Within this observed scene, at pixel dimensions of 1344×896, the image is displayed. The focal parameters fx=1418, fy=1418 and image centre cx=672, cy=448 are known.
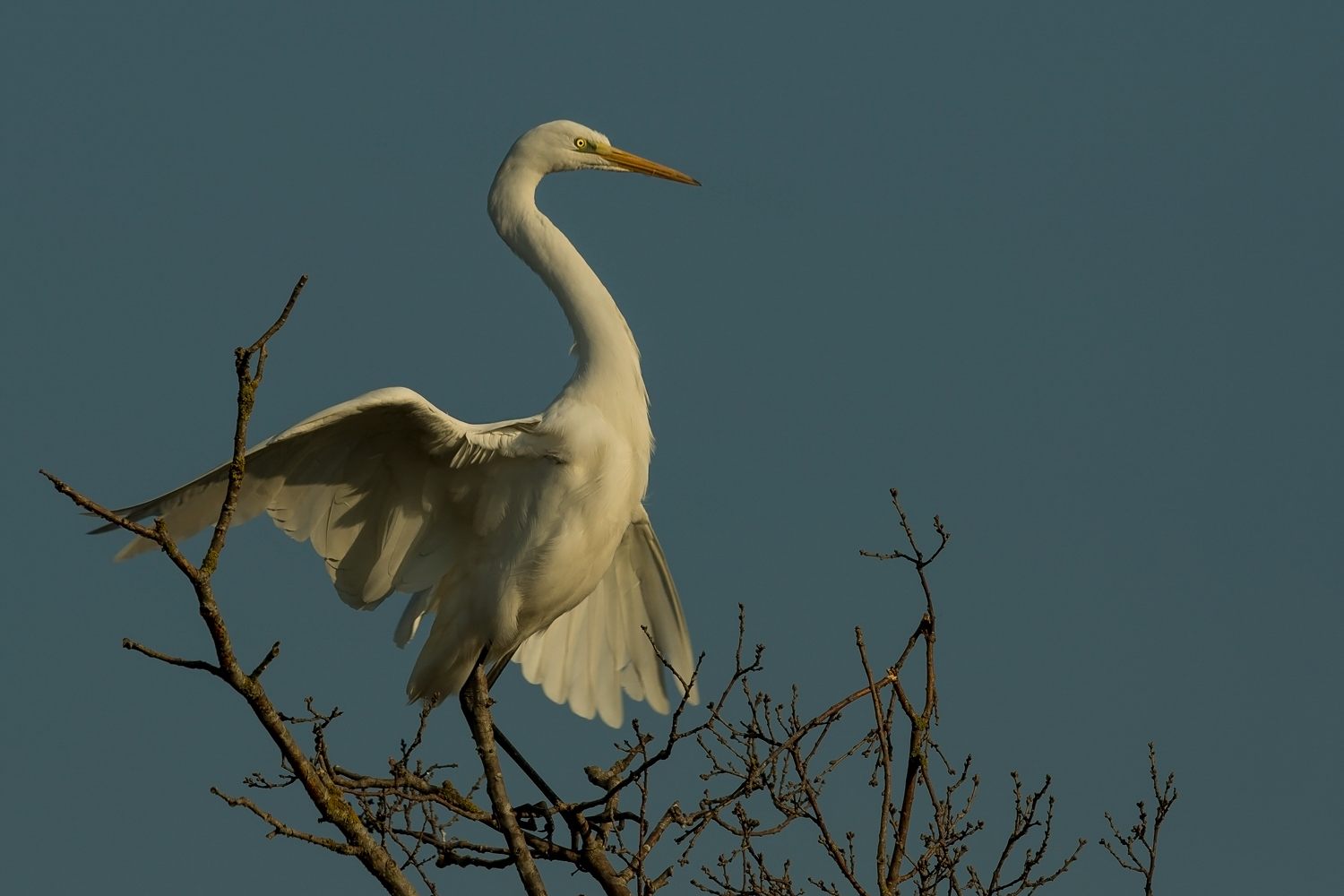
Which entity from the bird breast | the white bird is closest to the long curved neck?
the white bird

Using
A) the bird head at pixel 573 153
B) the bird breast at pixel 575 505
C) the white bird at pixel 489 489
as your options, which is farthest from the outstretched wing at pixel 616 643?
the bird head at pixel 573 153

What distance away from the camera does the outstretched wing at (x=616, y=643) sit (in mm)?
7758

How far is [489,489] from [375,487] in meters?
0.51

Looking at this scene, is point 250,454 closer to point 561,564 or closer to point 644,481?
point 561,564

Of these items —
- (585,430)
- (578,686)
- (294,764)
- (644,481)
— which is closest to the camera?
(294,764)

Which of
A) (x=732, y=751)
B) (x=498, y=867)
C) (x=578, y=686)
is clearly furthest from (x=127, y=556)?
(x=578, y=686)

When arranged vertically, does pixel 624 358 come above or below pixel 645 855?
above

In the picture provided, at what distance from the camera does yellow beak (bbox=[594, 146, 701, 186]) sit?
291 inches

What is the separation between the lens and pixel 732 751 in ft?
16.0

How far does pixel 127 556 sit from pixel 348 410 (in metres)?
0.98

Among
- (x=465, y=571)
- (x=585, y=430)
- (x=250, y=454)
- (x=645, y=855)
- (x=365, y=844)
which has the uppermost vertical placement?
(x=585, y=430)

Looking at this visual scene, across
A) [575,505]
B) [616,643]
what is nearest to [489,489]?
[575,505]

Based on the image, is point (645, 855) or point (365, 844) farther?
point (645, 855)

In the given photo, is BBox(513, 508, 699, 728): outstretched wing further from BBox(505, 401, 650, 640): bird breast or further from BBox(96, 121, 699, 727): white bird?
BBox(505, 401, 650, 640): bird breast
